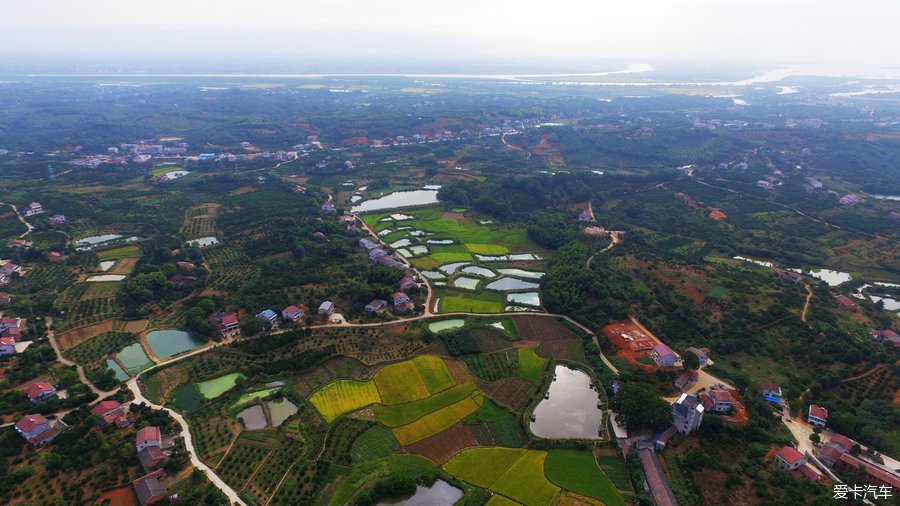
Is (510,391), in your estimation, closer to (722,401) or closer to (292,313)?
(722,401)

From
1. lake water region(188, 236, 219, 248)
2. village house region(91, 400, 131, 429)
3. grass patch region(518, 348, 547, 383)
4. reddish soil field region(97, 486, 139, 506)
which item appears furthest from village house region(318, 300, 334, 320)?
lake water region(188, 236, 219, 248)

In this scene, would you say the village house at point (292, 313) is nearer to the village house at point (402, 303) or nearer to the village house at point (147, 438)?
the village house at point (402, 303)

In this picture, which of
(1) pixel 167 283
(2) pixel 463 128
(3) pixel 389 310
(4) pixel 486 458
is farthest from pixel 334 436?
(2) pixel 463 128

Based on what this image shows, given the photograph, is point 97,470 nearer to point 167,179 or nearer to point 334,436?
point 334,436

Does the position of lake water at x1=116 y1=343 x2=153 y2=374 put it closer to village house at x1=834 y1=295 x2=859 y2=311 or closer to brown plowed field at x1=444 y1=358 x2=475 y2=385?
brown plowed field at x1=444 y1=358 x2=475 y2=385

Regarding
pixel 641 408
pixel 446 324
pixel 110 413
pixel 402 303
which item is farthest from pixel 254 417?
pixel 641 408

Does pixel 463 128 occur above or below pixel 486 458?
above

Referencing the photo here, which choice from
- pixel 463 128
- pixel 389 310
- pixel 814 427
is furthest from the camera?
pixel 463 128
